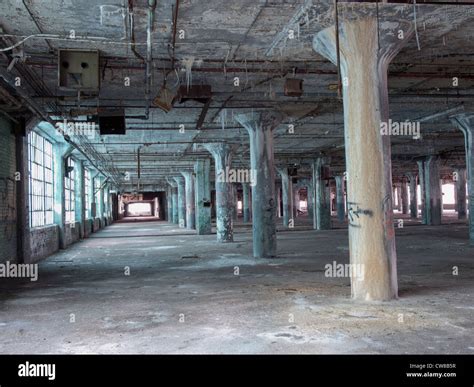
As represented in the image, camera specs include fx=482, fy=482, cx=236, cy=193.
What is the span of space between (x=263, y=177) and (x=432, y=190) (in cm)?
1738

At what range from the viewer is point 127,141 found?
18984mm

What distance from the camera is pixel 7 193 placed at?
484 inches

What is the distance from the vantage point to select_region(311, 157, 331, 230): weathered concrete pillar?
2658 cm

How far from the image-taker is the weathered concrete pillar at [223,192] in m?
19.5

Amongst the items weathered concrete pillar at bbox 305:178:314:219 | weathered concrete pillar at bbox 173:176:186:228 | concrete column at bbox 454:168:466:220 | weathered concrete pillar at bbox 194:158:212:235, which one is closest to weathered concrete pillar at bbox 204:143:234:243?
weathered concrete pillar at bbox 194:158:212:235

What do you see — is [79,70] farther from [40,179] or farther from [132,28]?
[40,179]

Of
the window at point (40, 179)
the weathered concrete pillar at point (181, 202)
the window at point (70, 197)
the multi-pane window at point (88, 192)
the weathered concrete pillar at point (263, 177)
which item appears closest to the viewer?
the weathered concrete pillar at point (263, 177)

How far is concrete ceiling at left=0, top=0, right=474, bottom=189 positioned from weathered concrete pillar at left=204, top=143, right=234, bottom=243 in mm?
2664

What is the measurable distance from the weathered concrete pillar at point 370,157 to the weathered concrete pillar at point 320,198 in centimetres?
1891

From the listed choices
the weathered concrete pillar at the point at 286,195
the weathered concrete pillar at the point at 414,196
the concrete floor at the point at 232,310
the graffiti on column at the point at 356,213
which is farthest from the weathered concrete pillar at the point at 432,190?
the graffiti on column at the point at 356,213

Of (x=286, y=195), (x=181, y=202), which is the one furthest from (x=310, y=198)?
(x=181, y=202)

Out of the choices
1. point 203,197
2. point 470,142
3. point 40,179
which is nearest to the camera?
point 470,142

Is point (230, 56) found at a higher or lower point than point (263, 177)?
higher

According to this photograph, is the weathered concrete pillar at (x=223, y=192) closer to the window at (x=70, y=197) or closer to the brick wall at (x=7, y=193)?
the window at (x=70, y=197)
